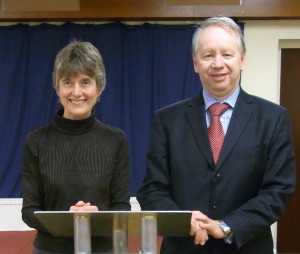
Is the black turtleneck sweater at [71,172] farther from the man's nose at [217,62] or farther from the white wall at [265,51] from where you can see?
the white wall at [265,51]

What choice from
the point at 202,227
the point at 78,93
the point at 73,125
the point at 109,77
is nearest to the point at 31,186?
the point at 73,125

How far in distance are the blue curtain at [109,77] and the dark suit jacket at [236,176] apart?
9.10ft

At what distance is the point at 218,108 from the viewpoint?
63.6 inches

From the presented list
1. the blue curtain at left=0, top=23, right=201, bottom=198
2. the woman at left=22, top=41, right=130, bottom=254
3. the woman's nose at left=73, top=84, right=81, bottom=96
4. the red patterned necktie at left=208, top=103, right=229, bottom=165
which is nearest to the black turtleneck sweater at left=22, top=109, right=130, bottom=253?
the woman at left=22, top=41, right=130, bottom=254

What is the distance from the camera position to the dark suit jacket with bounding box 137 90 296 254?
4.89 ft

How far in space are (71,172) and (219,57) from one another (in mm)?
675

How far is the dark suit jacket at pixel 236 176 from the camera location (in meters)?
1.49

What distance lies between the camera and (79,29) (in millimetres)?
4371

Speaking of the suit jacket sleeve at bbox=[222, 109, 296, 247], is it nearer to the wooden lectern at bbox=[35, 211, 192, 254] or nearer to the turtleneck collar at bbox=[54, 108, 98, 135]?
the wooden lectern at bbox=[35, 211, 192, 254]

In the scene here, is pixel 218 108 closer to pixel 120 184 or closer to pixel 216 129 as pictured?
pixel 216 129

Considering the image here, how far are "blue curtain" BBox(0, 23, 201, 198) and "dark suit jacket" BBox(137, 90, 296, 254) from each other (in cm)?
277

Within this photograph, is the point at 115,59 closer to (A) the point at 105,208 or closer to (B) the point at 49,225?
(A) the point at 105,208

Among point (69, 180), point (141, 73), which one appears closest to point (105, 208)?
point (69, 180)

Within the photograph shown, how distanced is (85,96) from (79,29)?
290 cm
